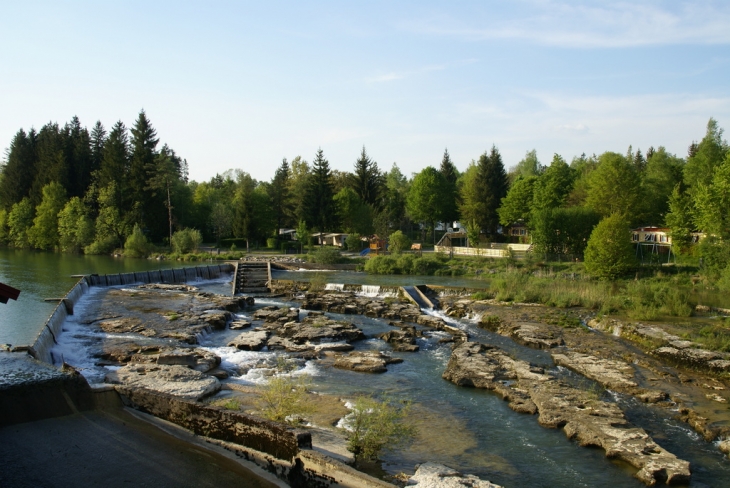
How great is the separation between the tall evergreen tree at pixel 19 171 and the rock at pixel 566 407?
76.0m

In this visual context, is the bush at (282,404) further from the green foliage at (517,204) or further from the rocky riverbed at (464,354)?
the green foliage at (517,204)

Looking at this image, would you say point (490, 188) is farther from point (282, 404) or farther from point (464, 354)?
point (282, 404)

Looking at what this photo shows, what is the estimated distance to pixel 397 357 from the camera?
1980cm

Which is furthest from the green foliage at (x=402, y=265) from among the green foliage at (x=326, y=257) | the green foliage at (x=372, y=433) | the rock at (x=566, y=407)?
the green foliage at (x=372, y=433)

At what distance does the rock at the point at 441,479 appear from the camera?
9.80m

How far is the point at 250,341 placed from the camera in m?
21.0

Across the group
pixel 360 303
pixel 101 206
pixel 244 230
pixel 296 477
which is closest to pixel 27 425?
pixel 296 477

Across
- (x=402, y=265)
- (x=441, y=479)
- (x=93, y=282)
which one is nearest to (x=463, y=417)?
(x=441, y=479)

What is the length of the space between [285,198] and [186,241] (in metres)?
23.6

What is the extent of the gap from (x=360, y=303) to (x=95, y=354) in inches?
558

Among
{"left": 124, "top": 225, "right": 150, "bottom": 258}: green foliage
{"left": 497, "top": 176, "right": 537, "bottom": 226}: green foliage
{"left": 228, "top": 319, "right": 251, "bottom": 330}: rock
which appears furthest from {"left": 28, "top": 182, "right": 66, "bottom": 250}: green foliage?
{"left": 228, "top": 319, "right": 251, "bottom": 330}: rock

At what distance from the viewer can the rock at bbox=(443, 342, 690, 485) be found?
1149 centimetres

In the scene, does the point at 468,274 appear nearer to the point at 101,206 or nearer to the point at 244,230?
the point at 244,230

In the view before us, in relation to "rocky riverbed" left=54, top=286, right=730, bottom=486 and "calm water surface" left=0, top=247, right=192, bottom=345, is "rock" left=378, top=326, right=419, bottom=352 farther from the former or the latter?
"calm water surface" left=0, top=247, right=192, bottom=345
